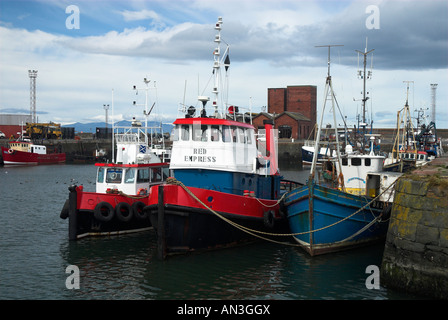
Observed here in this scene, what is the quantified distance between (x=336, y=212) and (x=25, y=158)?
209ft

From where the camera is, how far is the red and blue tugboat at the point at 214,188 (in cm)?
1730

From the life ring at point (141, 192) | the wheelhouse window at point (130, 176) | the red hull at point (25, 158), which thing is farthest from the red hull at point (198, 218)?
the red hull at point (25, 158)

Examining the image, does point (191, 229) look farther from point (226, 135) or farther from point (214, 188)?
point (226, 135)

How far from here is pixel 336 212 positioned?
60.3ft

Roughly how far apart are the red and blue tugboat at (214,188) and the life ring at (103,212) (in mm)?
3244

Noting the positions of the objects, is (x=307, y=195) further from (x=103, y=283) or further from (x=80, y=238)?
(x=80, y=238)

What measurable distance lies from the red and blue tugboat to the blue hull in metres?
1.28

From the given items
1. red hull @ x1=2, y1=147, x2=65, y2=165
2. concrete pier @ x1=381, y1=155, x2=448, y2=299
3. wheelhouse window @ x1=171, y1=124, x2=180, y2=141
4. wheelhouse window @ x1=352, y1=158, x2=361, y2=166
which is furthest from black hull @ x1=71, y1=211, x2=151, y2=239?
red hull @ x1=2, y1=147, x2=65, y2=165

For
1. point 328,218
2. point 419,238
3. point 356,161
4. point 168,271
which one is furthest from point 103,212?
point 419,238

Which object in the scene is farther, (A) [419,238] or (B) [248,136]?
(B) [248,136]

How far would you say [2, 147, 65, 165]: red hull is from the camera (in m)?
70.9

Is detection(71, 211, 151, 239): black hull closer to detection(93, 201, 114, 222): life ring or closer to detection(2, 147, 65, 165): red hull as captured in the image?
detection(93, 201, 114, 222): life ring

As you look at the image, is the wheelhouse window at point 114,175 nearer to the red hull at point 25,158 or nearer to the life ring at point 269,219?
the life ring at point 269,219
